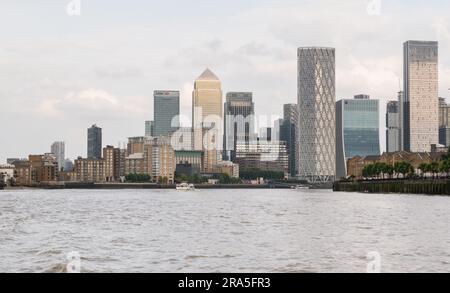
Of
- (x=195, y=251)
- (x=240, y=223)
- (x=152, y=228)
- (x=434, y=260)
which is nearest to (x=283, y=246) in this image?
(x=195, y=251)

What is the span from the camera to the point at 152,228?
6000 centimetres

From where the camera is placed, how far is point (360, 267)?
3562 cm

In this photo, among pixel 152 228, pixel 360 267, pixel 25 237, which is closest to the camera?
pixel 360 267

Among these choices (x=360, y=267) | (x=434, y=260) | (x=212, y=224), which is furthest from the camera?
(x=212, y=224)

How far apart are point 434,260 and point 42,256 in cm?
1864

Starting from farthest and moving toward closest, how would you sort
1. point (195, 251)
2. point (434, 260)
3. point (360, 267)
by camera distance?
point (195, 251), point (434, 260), point (360, 267)
